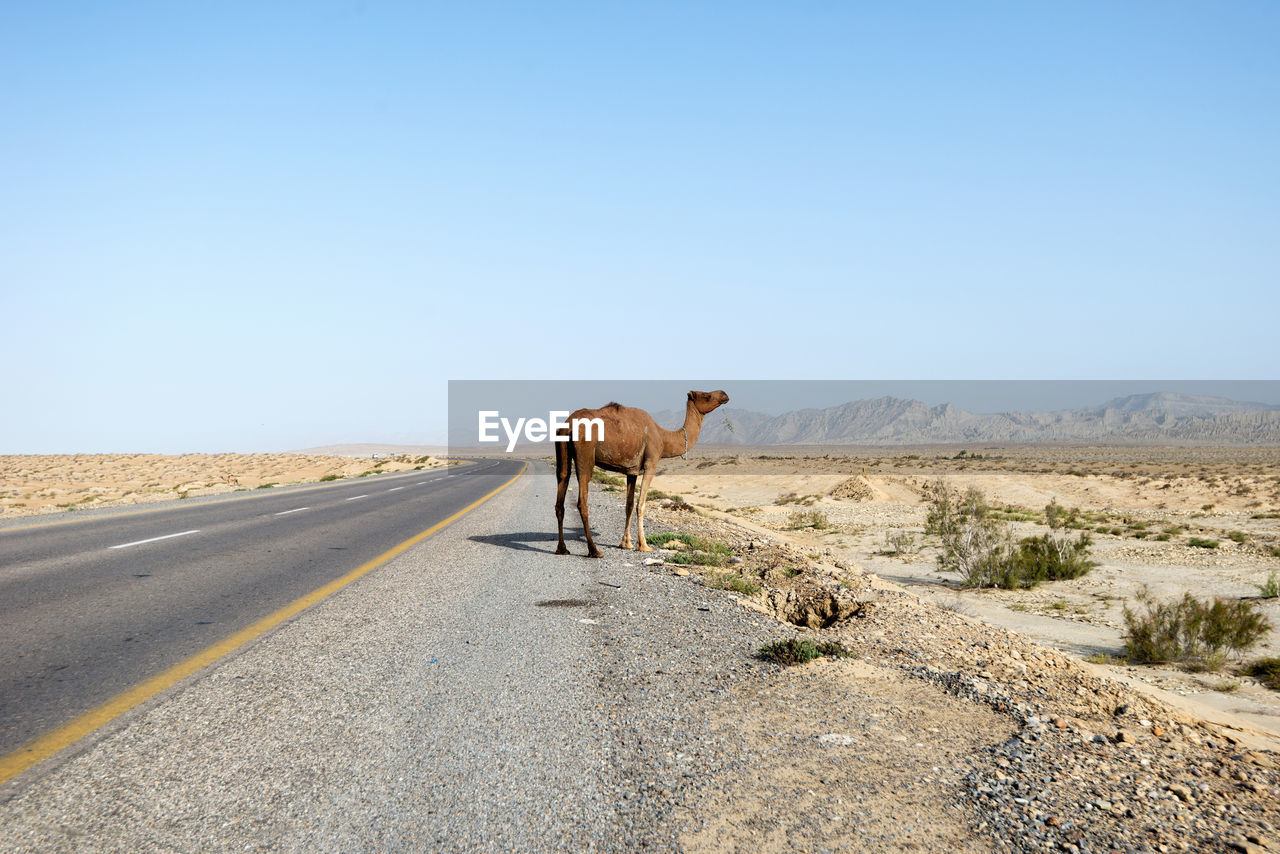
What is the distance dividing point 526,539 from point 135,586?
237 inches

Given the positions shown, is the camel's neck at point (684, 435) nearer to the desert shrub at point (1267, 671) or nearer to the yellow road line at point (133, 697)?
the yellow road line at point (133, 697)

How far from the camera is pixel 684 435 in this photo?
11797 mm

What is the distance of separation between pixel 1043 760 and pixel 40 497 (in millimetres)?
31628

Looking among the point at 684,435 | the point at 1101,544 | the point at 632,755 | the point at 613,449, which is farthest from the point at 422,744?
the point at 1101,544

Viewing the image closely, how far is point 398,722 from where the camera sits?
4.10 metres

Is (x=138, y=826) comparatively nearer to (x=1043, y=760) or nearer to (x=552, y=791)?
(x=552, y=791)

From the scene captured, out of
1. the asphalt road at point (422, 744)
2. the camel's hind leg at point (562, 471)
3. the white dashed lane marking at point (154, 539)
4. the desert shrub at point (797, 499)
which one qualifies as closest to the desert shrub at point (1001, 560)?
the camel's hind leg at point (562, 471)

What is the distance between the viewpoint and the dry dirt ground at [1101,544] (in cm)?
953

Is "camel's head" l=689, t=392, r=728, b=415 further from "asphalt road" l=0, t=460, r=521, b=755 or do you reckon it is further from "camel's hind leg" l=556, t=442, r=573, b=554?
"asphalt road" l=0, t=460, r=521, b=755

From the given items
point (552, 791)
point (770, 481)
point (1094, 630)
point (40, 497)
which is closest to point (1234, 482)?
point (770, 481)

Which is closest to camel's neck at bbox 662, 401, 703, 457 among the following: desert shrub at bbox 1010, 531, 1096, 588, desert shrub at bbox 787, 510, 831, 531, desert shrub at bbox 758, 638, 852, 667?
desert shrub at bbox 758, 638, 852, 667

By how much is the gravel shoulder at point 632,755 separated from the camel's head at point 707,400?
5912 mm

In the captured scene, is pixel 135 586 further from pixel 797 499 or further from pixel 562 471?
pixel 797 499

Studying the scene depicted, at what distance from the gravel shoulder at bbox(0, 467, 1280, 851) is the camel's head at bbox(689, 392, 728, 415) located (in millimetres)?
5912
